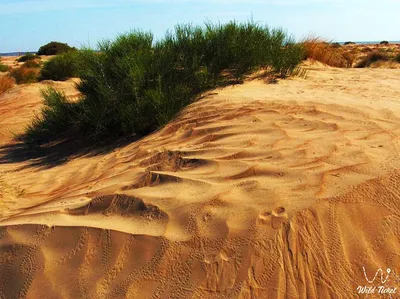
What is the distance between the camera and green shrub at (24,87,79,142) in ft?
26.4

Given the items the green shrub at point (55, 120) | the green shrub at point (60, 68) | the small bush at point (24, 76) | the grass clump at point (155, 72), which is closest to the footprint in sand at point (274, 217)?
the grass clump at point (155, 72)

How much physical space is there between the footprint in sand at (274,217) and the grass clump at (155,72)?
3772 millimetres

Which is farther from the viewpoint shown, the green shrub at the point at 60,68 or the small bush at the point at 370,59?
the green shrub at the point at 60,68

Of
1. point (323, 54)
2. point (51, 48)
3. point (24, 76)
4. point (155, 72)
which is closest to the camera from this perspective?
point (155, 72)

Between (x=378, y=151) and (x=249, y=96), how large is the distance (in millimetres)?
3059

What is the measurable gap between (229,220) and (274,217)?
32 centimetres

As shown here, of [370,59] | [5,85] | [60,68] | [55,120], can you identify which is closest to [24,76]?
[5,85]

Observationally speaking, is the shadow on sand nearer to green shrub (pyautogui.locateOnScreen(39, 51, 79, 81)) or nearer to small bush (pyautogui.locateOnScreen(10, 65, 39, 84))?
green shrub (pyautogui.locateOnScreen(39, 51, 79, 81))

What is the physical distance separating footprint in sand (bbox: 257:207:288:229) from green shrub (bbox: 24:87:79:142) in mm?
5706

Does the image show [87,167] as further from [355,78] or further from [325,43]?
[325,43]

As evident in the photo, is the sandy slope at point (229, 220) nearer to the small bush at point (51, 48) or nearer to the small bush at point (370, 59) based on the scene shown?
the small bush at point (370, 59)

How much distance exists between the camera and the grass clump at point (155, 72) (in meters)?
6.80

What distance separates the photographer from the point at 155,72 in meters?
7.27

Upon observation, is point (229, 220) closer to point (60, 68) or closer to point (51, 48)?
point (60, 68)
